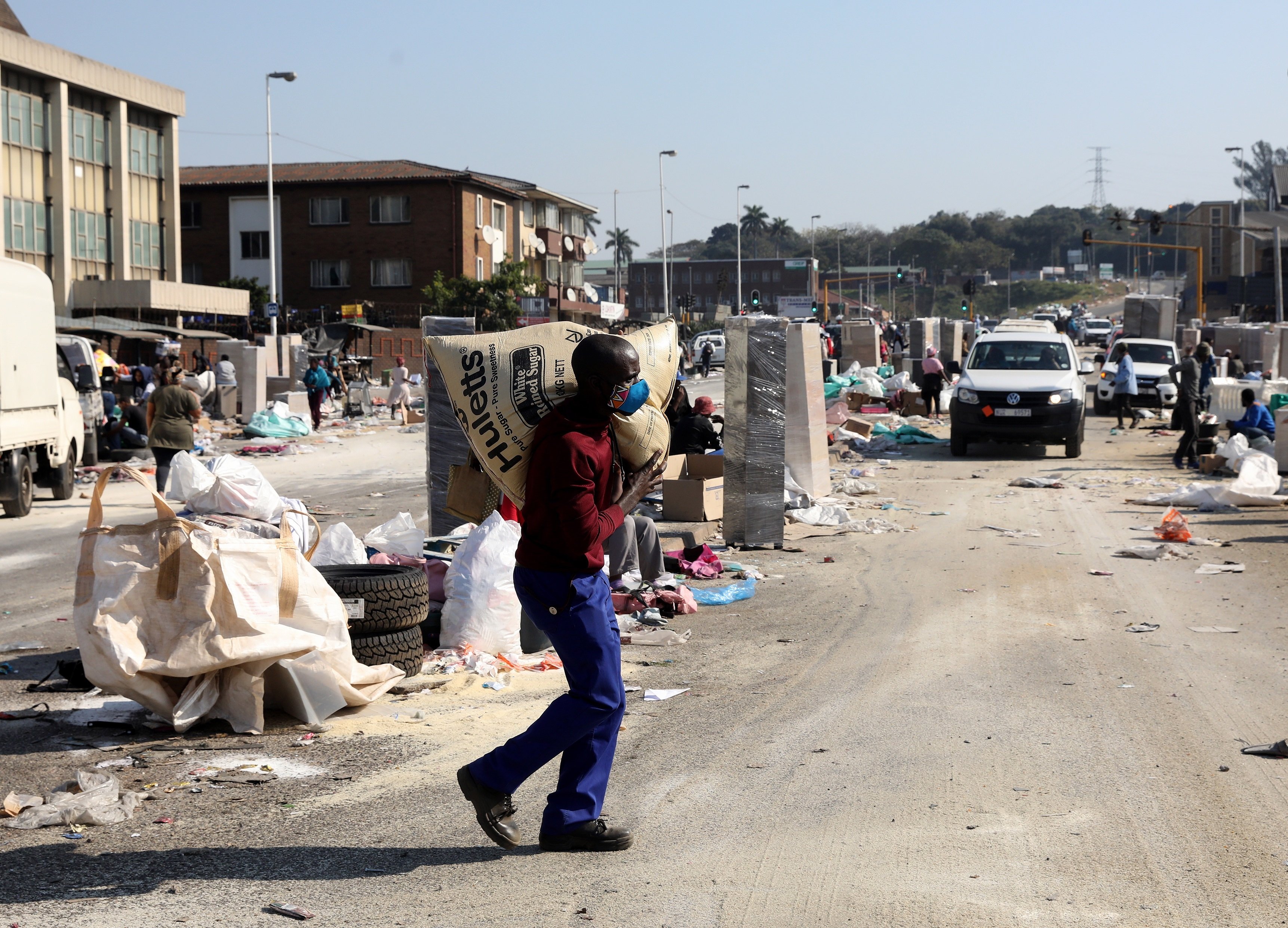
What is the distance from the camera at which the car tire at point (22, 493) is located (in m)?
15.2

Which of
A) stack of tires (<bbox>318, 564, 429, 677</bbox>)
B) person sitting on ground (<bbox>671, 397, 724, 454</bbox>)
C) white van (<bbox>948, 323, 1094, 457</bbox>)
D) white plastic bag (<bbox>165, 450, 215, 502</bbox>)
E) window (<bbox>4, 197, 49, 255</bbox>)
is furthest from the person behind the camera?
window (<bbox>4, 197, 49, 255</bbox>)

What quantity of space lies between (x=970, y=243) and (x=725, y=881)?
190m

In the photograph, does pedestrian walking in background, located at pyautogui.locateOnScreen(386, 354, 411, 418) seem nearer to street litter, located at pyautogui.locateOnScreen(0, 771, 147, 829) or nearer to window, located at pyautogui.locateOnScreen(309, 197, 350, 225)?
street litter, located at pyautogui.locateOnScreen(0, 771, 147, 829)

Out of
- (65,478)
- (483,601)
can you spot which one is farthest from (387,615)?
(65,478)

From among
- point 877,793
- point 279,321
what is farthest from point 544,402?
point 279,321

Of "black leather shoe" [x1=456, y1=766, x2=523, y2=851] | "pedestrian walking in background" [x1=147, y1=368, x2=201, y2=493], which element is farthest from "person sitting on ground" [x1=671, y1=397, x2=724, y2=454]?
"black leather shoe" [x1=456, y1=766, x2=523, y2=851]

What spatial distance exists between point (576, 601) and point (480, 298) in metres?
58.1

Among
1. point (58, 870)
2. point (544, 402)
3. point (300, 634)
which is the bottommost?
point (58, 870)

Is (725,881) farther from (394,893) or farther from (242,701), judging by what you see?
(242,701)

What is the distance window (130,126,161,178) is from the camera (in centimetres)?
5209

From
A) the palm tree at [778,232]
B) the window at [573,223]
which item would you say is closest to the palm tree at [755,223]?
the palm tree at [778,232]

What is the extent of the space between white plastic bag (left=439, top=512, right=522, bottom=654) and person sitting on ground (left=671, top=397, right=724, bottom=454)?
6.19 m

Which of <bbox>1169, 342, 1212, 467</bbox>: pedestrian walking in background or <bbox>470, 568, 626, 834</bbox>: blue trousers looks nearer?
<bbox>470, 568, 626, 834</bbox>: blue trousers

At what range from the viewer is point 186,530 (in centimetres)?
606
